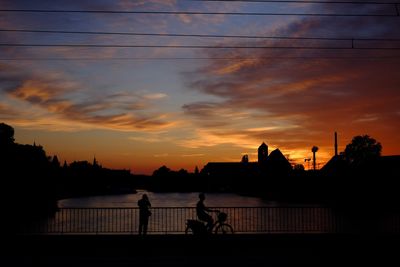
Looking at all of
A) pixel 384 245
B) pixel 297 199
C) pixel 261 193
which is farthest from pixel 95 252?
pixel 261 193

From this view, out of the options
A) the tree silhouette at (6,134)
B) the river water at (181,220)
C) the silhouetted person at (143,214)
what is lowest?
the river water at (181,220)

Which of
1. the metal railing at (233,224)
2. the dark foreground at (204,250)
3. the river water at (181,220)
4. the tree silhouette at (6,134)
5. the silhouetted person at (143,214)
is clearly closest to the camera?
the dark foreground at (204,250)

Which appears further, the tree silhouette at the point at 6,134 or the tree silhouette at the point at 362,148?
the tree silhouette at the point at 362,148

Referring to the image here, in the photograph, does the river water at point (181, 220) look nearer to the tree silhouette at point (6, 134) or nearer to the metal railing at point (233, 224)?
the metal railing at point (233, 224)

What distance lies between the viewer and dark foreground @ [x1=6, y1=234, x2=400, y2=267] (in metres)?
13.8

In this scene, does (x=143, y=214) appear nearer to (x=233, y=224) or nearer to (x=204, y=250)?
(x=204, y=250)

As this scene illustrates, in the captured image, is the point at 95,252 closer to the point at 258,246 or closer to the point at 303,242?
the point at 258,246

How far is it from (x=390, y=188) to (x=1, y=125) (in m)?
67.7

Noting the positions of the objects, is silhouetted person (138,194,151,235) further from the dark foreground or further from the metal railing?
the dark foreground

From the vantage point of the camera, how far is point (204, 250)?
16469mm

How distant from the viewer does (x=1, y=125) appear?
9150 cm

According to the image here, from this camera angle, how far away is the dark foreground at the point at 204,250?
13.8 metres

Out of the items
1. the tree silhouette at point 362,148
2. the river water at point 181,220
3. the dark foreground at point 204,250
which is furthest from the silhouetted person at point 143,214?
the tree silhouette at point 362,148

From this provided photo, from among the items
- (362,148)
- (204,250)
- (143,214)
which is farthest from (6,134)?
(362,148)
